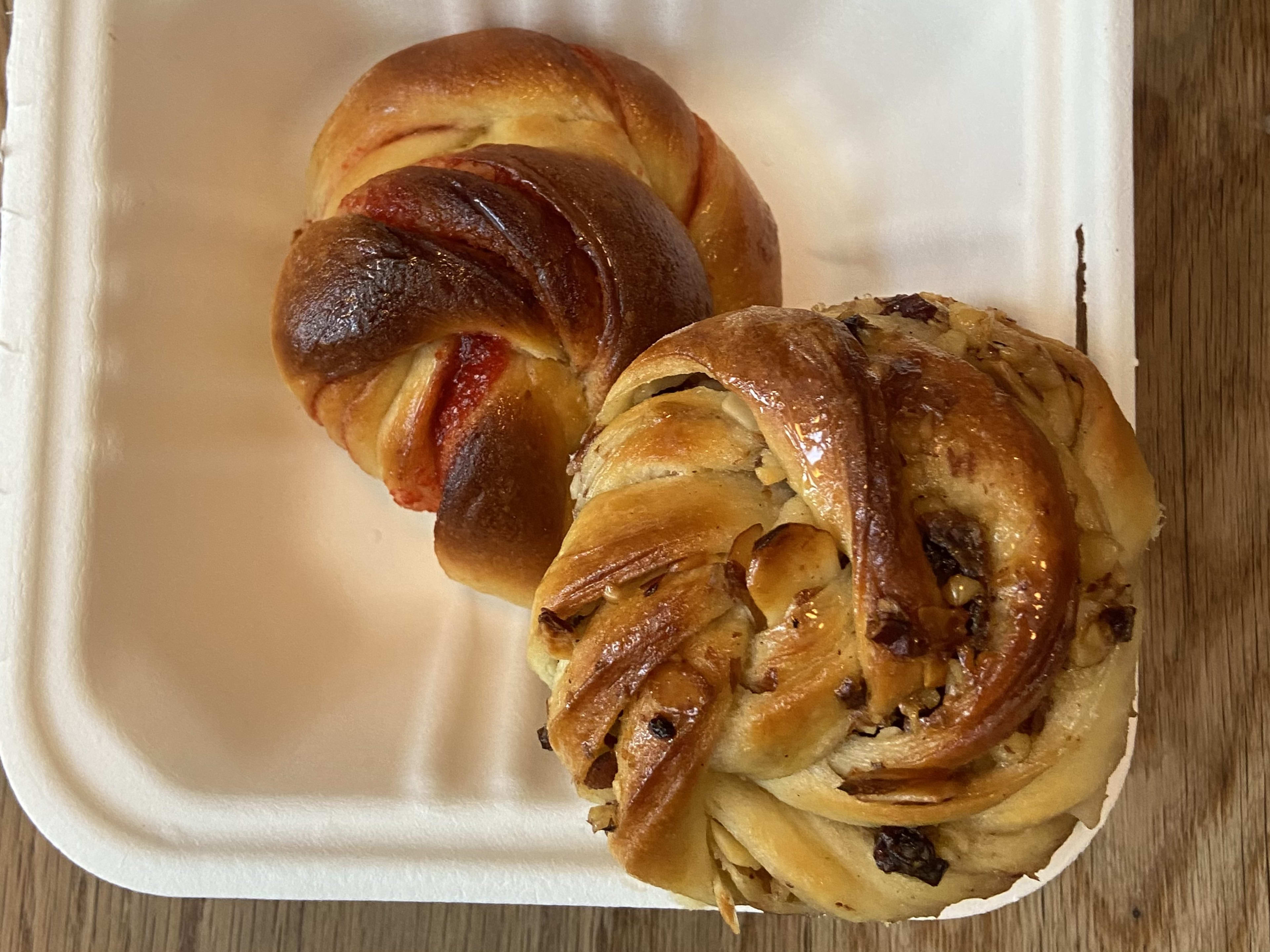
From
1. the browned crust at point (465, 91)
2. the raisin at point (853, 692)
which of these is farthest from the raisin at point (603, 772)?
the browned crust at point (465, 91)

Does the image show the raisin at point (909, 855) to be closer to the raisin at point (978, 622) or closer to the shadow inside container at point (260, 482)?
the raisin at point (978, 622)

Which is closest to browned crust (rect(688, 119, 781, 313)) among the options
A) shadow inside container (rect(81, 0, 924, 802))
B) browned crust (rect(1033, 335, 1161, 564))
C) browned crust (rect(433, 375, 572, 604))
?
shadow inside container (rect(81, 0, 924, 802))

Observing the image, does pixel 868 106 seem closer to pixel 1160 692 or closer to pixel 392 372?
pixel 392 372

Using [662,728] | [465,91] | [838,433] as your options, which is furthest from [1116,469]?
[465,91]

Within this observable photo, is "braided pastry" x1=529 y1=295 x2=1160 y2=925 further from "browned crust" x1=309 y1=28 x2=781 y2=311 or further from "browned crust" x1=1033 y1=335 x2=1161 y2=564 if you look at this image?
"browned crust" x1=309 y1=28 x2=781 y2=311

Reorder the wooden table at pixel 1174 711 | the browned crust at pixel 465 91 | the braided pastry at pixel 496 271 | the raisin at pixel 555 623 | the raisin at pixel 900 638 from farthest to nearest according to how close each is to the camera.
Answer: the wooden table at pixel 1174 711 < the browned crust at pixel 465 91 < the braided pastry at pixel 496 271 < the raisin at pixel 555 623 < the raisin at pixel 900 638

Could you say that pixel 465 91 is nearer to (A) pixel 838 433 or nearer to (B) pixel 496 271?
(B) pixel 496 271
